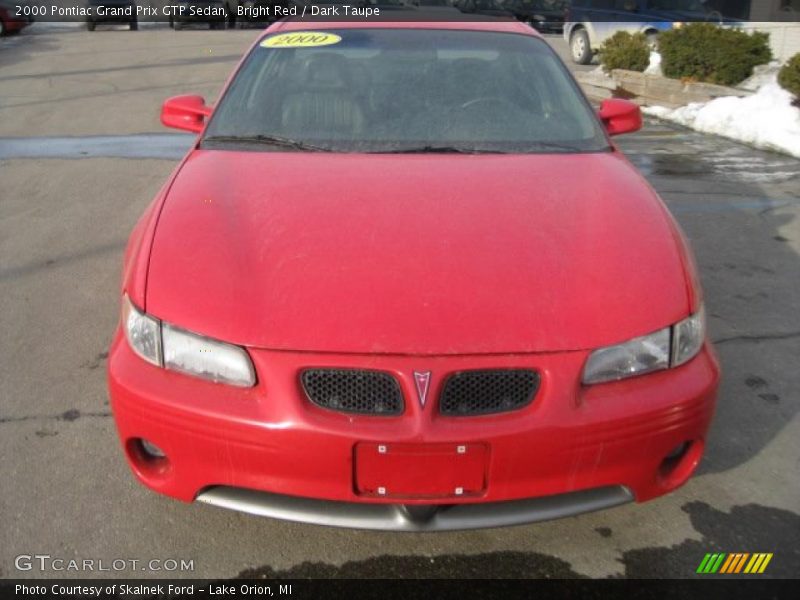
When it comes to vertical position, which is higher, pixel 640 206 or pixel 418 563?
pixel 640 206

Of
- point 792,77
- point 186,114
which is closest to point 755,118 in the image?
point 792,77

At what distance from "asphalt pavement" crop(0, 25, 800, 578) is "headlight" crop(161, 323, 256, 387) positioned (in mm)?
617

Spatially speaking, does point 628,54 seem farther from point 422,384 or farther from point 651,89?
point 422,384

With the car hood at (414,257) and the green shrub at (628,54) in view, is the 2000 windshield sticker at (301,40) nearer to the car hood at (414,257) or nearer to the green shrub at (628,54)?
the car hood at (414,257)

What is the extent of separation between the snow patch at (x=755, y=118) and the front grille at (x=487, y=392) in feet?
24.5

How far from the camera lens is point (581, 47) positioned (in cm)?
1756

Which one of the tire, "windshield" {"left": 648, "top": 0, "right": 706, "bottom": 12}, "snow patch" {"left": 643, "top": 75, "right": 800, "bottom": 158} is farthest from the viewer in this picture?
the tire

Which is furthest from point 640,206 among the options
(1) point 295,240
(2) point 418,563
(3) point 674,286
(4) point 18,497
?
(4) point 18,497

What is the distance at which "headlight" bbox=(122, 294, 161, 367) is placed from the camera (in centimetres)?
234

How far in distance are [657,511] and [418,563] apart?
2.94 ft

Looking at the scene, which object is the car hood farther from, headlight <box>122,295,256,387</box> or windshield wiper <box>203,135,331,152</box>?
windshield wiper <box>203,135,331,152</box>

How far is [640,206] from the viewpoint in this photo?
288cm

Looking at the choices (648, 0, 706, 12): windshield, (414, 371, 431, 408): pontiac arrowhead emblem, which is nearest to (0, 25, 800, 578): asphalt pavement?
(414, 371, 431, 408): pontiac arrowhead emblem

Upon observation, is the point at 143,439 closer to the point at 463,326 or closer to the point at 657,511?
the point at 463,326
